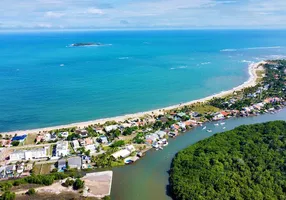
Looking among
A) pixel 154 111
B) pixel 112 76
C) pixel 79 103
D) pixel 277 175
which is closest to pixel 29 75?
pixel 112 76

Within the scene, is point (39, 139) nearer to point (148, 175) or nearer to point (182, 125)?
point (148, 175)

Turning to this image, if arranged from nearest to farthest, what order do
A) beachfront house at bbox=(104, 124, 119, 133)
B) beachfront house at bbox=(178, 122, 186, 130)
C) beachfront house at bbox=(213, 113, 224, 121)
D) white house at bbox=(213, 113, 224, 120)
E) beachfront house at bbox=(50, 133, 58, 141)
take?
beachfront house at bbox=(50, 133, 58, 141) < beachfront house at bbox=(104, 124, 119, 133) < beachfront house at bbox=(178, 122, 186, 130) < beachfront house at bbox=(213, 113, 224, 121) < white house at bbox=(213, 113, 224, 120)

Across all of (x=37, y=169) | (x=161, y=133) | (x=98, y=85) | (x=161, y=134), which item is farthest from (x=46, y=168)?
(x=98, y=85)

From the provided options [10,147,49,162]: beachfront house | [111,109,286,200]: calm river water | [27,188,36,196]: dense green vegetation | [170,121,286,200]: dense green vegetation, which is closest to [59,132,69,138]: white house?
[10,147,49,162]: beachfront house

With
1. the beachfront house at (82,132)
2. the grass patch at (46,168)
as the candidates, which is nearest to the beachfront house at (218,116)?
the beachfront house at (82,132)

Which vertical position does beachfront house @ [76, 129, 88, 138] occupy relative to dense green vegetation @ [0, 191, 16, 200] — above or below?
above

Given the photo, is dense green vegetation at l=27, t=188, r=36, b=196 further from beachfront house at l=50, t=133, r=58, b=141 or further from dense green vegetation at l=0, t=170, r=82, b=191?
beachfront house at l=50, t=133, r=58, b=141

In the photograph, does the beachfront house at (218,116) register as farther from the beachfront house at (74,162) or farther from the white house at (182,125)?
the beachfront house at (74,162)

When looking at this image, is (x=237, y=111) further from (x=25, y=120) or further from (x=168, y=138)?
(x=25, y=120)
